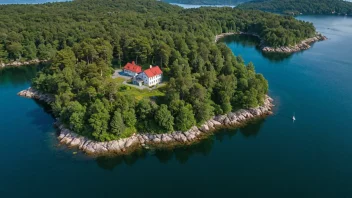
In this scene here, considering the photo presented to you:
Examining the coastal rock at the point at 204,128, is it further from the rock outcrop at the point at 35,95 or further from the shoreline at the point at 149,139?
the rock outcrop at the point at 35,95

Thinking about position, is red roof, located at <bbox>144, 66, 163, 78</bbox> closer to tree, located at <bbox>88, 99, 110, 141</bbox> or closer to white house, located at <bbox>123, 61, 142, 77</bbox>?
white house, located at <bbox>123, 61, 142, 77</bbox>

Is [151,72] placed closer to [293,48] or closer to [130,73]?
[130,73]

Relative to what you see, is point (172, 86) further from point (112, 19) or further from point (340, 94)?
point (112, 19)

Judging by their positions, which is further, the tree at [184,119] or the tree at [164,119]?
the tree at [184,119]

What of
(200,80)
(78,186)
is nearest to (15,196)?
(78,186)

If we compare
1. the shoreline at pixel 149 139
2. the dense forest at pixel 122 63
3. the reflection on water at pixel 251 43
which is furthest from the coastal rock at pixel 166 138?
the reflection on water at pixel 251 43

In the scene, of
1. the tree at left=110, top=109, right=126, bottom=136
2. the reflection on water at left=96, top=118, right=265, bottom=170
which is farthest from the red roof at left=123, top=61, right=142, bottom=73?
the reflection on water at left=96, top=118, right=265, bottom=170
